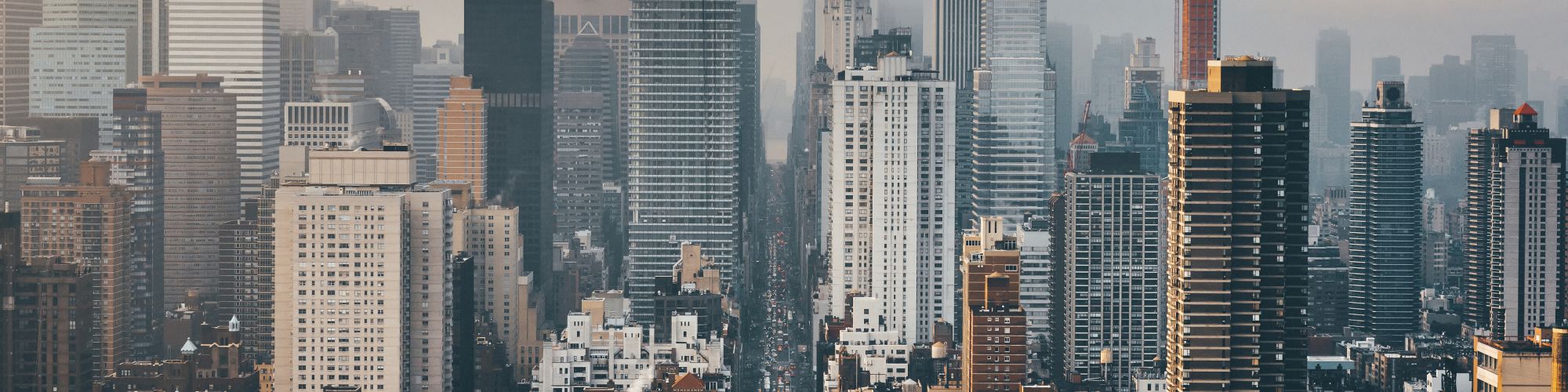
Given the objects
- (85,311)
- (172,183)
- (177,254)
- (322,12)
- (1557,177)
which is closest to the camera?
(85,311)

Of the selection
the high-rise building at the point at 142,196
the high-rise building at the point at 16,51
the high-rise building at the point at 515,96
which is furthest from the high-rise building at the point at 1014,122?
the high-rise building at the point at 16,51

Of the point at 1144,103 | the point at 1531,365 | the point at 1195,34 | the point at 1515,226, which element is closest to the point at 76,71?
the point at 1144,103

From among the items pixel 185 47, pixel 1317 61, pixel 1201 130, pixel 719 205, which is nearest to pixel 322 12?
pixel 185 47

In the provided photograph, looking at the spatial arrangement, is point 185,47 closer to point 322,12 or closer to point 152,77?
point 152,77

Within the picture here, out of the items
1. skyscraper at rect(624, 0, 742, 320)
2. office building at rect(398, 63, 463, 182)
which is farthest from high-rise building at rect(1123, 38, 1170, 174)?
office building at rect(398, 63, 463, 182)

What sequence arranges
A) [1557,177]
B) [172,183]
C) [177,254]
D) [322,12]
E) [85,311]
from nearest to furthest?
1. [85,311]
2. [1557,177]
3. [177,254]
4. [172,183]
5. [322,12]

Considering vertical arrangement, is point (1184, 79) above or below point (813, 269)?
above
